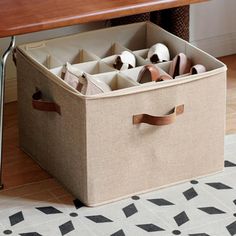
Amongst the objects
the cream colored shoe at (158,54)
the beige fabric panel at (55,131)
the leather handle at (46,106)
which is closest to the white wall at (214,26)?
the cream colored shoe at (158,54)

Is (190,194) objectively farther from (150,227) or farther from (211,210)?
(150,227)

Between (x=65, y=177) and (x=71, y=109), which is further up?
(x=71, y=109)

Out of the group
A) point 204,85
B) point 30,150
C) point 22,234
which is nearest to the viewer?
point 22,234

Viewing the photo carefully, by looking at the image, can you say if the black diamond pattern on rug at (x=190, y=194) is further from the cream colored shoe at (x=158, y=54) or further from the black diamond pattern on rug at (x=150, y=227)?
the cream colored shoe at (x=158, y=54)

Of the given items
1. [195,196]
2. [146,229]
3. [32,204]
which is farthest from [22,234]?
[195,196]

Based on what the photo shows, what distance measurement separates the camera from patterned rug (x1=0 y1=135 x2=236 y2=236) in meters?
2.81

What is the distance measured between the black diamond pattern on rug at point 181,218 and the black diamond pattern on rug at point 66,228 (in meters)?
0.34

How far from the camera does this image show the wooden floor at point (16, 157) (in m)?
3.15

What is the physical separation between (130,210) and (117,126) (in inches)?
11.4

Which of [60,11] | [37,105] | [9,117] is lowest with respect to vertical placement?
[9,117]

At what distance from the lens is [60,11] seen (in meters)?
2.82

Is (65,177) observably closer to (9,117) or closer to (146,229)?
(146,229)

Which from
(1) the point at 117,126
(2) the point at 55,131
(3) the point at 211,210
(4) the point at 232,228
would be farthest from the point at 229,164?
(2) the point at 55,131

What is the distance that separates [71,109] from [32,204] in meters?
0.36
